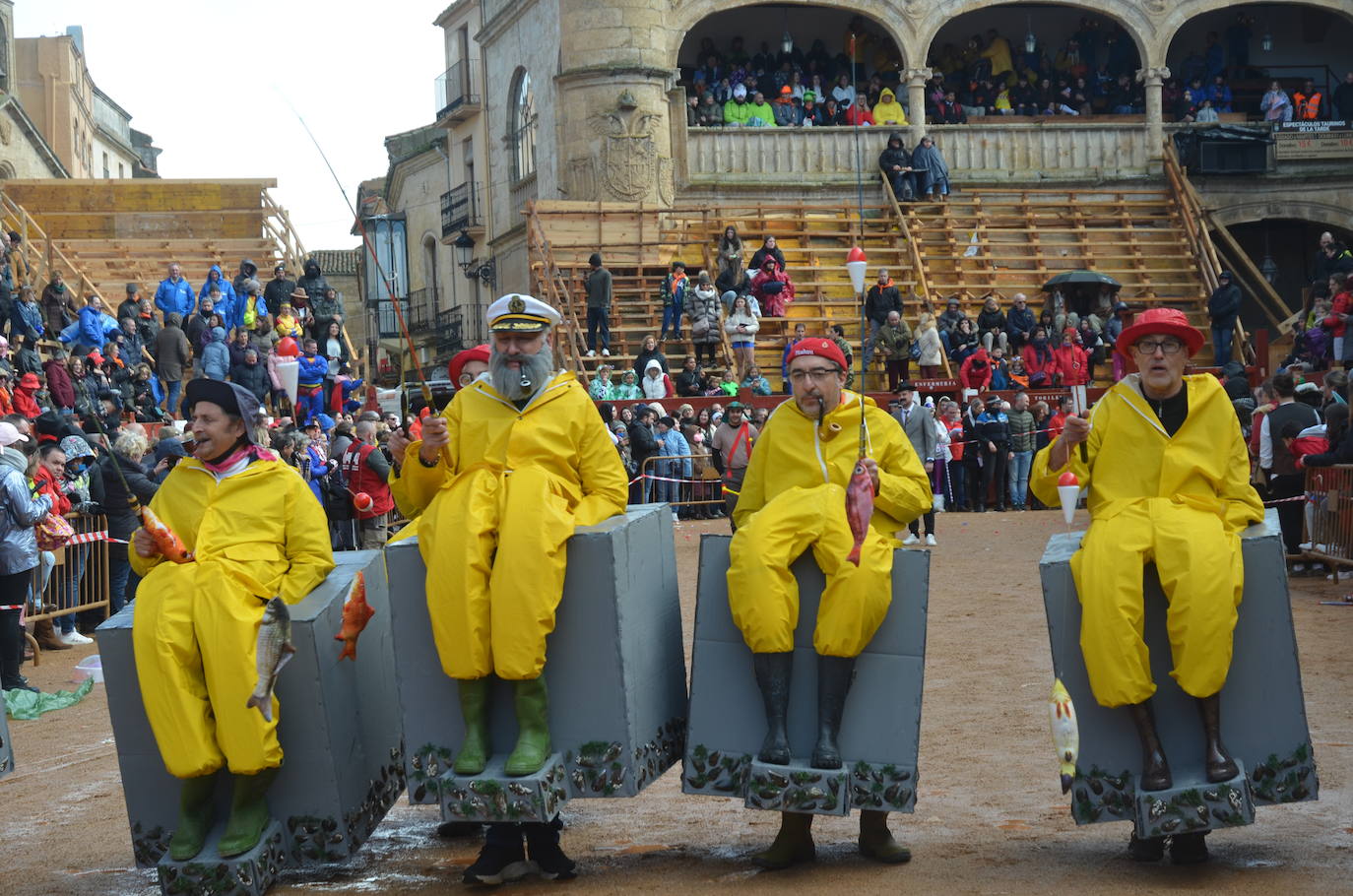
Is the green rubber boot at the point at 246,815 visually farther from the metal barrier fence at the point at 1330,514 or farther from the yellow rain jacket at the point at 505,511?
the metal barrier fence at the point at 1330,514

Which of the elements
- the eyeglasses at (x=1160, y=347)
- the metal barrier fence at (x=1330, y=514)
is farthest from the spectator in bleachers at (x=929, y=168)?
the eyeglasses at (x=1160, y=347)

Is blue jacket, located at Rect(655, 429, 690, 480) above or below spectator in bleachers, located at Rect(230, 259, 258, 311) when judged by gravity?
below

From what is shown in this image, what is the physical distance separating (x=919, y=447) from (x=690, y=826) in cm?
1070

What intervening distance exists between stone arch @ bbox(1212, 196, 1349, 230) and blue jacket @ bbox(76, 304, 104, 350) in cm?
2173

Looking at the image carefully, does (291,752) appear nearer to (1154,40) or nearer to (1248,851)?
(1248,851)

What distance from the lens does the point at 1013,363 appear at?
86.7 ft

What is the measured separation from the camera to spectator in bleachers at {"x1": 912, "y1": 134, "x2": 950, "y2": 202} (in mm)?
32844

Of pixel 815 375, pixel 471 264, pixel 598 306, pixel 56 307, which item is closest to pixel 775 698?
pixel 815 375

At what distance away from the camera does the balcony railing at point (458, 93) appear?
4112 centimetres

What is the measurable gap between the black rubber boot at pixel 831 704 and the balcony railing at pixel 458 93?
35631 millimetres

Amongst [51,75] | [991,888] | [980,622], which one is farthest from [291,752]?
[51,75]

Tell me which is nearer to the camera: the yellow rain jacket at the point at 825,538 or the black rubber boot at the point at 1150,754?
the black rubber boot at the point at 1150,754

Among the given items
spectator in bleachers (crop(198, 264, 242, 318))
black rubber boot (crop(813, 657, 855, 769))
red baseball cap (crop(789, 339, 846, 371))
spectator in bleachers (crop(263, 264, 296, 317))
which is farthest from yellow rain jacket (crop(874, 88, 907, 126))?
black rubber boot (crop(813, 657, 855, 769))

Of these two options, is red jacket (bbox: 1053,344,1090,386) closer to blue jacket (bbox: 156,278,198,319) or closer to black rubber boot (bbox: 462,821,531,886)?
blue jacket (bbox: 156,278,198,319)
